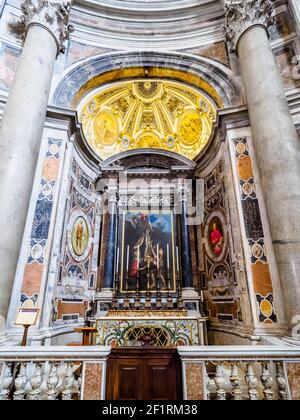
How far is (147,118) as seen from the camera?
29.5 ft

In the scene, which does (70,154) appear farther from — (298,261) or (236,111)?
(298,261)

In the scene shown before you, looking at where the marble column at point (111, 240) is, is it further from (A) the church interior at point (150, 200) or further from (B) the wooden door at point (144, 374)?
(B) the wooden door at point (144, 374)

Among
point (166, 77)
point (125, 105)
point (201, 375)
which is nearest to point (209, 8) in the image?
point (166, 77)

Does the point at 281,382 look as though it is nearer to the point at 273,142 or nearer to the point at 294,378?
the point at 294,378

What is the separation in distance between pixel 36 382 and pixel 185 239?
5.48m

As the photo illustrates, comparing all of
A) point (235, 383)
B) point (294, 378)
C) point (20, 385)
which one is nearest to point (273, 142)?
Answer: point (294, 378)

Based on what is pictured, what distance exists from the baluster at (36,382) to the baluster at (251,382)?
217cm

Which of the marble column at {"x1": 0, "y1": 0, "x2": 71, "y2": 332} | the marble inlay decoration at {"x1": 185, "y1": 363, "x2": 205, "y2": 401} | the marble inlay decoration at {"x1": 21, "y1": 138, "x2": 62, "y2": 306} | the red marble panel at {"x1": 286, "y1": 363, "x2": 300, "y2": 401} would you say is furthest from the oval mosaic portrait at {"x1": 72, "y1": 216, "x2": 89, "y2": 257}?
the red marble panel at {"x1": 286, "y1": 363, "x2": 300, "y2": 401}

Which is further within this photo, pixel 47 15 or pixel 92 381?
pixel 47 15

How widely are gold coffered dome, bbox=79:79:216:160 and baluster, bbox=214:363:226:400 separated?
620 cm

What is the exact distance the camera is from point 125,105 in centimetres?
862

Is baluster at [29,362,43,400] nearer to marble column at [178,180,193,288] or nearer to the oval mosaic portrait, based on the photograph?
the oval mosaic portrait

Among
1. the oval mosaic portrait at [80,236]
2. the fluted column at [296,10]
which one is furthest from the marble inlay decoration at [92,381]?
the fluted column at [296,10]

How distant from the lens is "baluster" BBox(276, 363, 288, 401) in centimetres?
268
